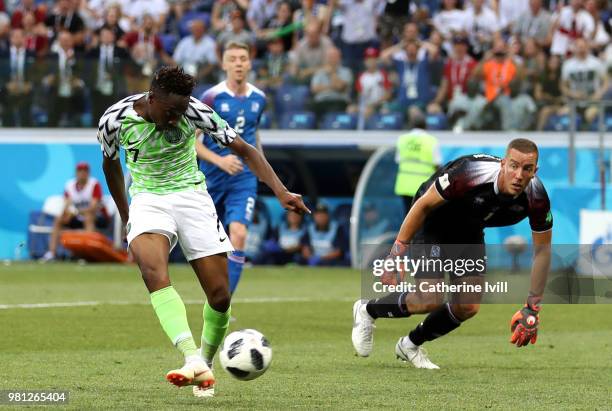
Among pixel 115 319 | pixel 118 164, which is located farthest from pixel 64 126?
pixel 118 164

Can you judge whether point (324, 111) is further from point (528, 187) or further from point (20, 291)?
point (528, 187)

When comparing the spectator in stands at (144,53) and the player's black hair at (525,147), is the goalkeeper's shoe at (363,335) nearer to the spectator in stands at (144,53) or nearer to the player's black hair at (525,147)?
the player's black hair at (525,147)

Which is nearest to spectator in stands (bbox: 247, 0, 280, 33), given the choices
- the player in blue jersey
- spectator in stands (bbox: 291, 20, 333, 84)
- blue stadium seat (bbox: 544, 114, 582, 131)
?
spectator in stands (bbox: 291, 20, 333, 84)

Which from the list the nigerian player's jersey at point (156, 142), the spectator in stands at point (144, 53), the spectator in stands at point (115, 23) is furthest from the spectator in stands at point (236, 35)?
the nigerian player's jersey at point (156, 142)

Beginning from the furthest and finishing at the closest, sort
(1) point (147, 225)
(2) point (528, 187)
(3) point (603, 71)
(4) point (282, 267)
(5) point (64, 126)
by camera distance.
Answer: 1. (5) point (64, 126)
2. (4) point (282, 267)
3. (3) point (603, 71)
4. (2) point (528, 187)
5. (1) point (147, 225)

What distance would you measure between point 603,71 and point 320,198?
220 inches

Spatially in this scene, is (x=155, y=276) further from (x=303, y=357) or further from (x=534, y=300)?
(x=303, y=357)

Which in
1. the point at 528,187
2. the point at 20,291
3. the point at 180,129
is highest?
the point at 180,129

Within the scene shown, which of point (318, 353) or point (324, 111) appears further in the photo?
point (324, 111)

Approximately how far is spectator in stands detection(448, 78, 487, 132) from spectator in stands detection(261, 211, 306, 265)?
3180mm

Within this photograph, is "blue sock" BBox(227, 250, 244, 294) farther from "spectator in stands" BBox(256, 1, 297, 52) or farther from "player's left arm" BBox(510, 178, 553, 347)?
"spectator in stands" BBox(256, 1, 297, 52)

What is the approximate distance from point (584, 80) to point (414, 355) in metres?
12.2

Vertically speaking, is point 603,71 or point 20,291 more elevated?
point 603,71

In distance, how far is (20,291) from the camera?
16422 mm
